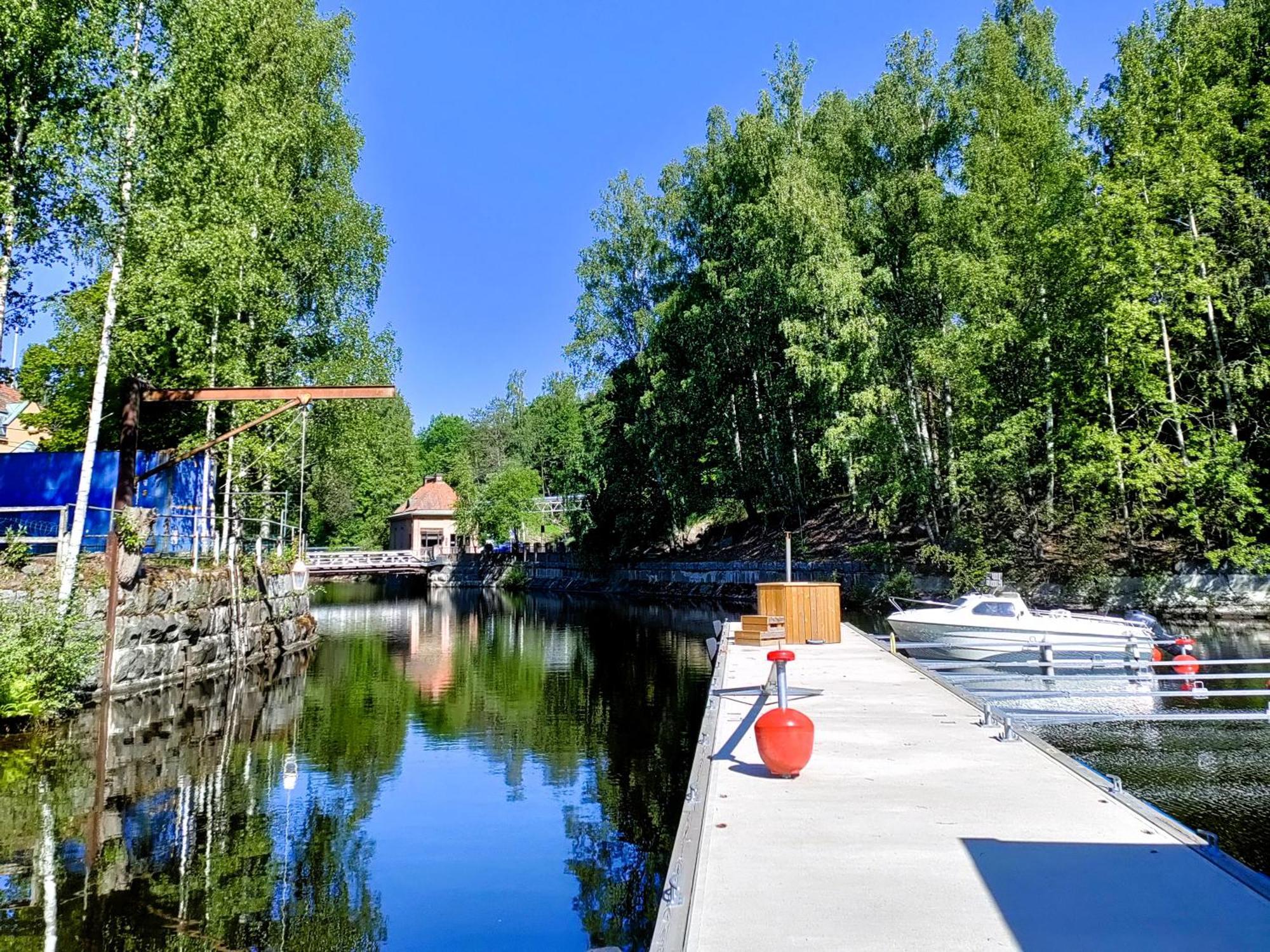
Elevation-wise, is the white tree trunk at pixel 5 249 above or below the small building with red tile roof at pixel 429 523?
above

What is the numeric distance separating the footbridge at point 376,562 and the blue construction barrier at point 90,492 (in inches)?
1319

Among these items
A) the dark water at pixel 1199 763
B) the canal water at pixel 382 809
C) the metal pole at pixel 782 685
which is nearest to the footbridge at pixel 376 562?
the canal water at pixel 382 809

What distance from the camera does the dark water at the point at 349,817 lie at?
7.28 meters

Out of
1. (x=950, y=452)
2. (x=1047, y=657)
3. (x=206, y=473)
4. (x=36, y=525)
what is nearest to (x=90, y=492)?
(x=36, y=525)

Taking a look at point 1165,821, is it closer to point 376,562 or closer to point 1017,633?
point 1017,633

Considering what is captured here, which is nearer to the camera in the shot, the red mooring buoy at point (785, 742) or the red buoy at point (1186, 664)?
the red mooring buoy at point (785, 742)

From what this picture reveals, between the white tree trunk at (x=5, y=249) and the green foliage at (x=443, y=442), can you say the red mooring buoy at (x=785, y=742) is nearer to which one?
the white tree trunk at (x=5, y=249)

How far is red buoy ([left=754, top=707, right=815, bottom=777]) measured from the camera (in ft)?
24.3

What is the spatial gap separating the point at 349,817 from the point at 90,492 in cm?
→ 1249

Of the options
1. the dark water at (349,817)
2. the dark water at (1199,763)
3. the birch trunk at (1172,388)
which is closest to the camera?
the dark water at (349,817)

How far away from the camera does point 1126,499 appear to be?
2955 cm

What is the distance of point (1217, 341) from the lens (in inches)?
1100

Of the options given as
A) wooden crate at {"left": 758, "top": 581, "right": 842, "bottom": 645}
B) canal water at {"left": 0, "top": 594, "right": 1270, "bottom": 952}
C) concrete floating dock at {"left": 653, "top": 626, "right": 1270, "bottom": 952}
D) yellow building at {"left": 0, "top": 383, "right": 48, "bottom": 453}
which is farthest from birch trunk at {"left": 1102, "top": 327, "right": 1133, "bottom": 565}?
yellow building at {"left": 0, "top": 383, "right": 48, "bottom": 453}

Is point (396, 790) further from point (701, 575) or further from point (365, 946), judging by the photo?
point (701, 575)
